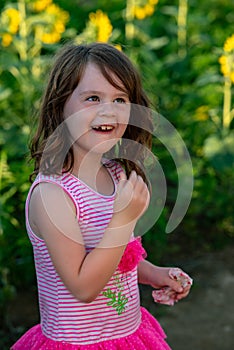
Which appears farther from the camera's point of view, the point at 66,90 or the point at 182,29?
the point at 182,29

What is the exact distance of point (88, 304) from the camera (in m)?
1.73

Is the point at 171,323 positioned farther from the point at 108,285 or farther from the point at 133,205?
the point at 133,205

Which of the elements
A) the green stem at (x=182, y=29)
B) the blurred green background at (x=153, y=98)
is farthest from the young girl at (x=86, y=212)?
the green stem at (x=182, y=29)

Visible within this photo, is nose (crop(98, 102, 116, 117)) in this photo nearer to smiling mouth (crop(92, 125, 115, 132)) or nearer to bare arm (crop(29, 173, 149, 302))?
smiling mouth (crop(92, 125, 115, 132))

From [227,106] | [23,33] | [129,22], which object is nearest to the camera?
[23,33]

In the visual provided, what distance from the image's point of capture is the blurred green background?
325cm

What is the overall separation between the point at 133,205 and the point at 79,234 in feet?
0.56

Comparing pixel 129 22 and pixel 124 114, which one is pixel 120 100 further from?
pixel 129 22

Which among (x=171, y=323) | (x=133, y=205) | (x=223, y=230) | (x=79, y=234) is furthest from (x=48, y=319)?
(x=223, y=230)

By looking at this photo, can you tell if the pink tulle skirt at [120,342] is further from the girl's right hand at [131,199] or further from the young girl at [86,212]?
the girl's right hand at [131,199]

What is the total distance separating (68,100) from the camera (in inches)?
67.0

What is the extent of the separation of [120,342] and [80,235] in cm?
33

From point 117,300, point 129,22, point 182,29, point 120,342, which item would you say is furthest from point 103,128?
point 182,29

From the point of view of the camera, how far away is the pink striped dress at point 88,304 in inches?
66.9
